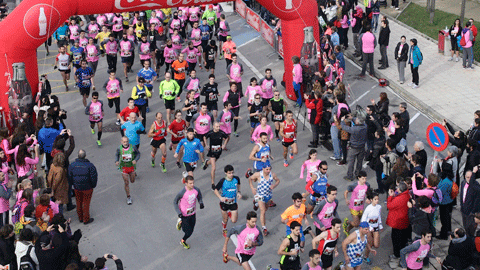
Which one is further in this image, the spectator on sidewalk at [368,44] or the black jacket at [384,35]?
the black jacket at [384,35]

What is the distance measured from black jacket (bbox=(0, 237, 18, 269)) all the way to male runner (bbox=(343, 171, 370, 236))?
244 inches

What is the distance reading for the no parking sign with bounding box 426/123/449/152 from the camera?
12844 millimetres

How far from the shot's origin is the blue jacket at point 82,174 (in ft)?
44.8

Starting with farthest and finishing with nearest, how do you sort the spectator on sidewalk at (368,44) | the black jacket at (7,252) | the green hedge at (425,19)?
1. the green hedge at (425,19)
2. the spectator on sidewalk at (368,44)
3. the black jacket at (7,252)

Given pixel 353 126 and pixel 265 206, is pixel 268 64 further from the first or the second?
pixel 265 206

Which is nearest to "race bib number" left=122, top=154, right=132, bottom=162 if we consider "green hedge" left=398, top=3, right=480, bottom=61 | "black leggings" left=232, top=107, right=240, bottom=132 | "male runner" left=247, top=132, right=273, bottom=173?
"male runner" left=247, top=132, right=273, bottom=173

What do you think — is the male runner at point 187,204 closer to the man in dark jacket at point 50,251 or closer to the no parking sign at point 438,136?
the man in dark jacket at point 50,251

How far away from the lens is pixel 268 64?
23.4 meters

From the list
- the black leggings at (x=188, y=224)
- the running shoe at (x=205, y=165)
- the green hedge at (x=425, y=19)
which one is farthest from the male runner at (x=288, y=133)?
the green hedge at (x=425, y=19)

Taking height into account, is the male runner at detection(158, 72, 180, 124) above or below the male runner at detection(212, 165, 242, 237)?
below

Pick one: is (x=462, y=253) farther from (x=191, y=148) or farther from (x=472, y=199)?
(x=191, y=148)

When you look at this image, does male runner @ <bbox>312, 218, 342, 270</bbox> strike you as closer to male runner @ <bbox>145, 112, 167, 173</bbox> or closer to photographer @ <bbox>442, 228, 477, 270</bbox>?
photographer @ <bbox>442, 228, 477, 270</bbox>

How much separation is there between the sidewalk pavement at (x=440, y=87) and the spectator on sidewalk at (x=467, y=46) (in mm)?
247

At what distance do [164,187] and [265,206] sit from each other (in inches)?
121
